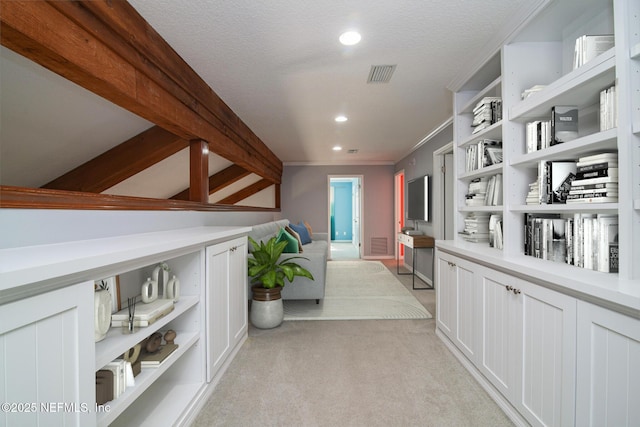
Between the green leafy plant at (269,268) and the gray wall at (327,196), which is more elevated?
the gray wall at (327,196)

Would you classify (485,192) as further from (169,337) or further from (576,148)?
(169,337)

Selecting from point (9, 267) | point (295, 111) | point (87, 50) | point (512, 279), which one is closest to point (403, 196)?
point (295, 111)

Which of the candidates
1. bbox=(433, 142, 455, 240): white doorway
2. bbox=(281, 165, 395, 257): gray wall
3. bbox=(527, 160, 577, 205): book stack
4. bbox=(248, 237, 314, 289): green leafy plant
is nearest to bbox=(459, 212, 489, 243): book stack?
bbox=(527, 160, 577, 205): book stack

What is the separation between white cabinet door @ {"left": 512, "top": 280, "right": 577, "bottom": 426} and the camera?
1.19 m

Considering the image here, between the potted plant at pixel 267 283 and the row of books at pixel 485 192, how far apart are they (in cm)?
166

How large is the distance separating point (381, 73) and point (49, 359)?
8.34 ft

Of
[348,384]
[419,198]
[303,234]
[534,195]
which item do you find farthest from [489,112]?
[303,234]

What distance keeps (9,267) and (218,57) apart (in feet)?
6.20

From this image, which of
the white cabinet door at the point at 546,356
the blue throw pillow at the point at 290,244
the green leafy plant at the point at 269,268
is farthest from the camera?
the blue throw pillow at the point at 290,244

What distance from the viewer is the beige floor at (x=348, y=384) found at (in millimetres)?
1616

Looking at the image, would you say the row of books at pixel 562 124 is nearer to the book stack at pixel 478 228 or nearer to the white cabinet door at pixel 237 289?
the book stack at pixel 478 228

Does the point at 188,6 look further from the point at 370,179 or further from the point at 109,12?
the point at 370,179

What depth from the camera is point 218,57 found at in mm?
2090

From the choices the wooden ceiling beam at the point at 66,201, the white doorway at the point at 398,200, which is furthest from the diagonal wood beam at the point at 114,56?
the white doorway at the point at 398,200
